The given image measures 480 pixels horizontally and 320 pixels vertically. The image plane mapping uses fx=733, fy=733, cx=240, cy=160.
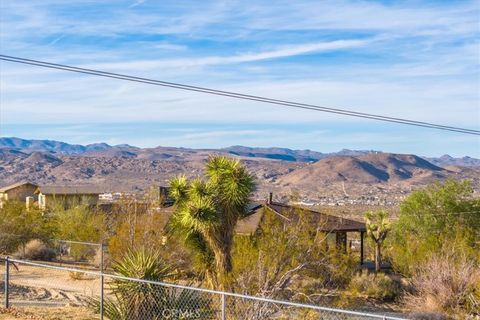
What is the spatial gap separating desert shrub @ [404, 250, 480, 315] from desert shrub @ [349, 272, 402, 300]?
4.74 metres

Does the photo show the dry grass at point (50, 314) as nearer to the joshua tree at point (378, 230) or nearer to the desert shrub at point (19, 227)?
the desert shrub at point (19, 227)

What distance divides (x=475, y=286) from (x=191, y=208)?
1125 cm

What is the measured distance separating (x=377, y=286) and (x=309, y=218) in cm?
887

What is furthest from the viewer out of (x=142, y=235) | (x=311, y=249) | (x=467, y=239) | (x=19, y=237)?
(x=19, y=237)

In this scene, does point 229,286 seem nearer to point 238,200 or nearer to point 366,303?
point 238,200

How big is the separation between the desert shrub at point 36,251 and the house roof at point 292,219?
11192mm

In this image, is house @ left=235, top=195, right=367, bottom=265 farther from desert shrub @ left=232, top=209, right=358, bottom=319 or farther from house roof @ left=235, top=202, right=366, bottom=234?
desert shrub @ left=232, top=209, right=358, bottom=319

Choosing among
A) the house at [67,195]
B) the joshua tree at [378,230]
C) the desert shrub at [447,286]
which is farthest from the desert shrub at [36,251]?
the desert shrub at [447,286]

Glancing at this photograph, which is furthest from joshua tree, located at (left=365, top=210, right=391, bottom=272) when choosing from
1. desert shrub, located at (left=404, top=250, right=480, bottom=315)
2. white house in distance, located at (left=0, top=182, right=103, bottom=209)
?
white house in distance, located at (left=0, top=182, right=103, bottom=209)

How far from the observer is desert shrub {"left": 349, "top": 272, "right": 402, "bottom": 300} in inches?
1300

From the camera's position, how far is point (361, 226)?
40469 mm

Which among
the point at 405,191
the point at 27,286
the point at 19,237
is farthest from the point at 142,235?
the point at 405,191

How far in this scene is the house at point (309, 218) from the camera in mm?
27219

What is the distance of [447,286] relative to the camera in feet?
87.3
